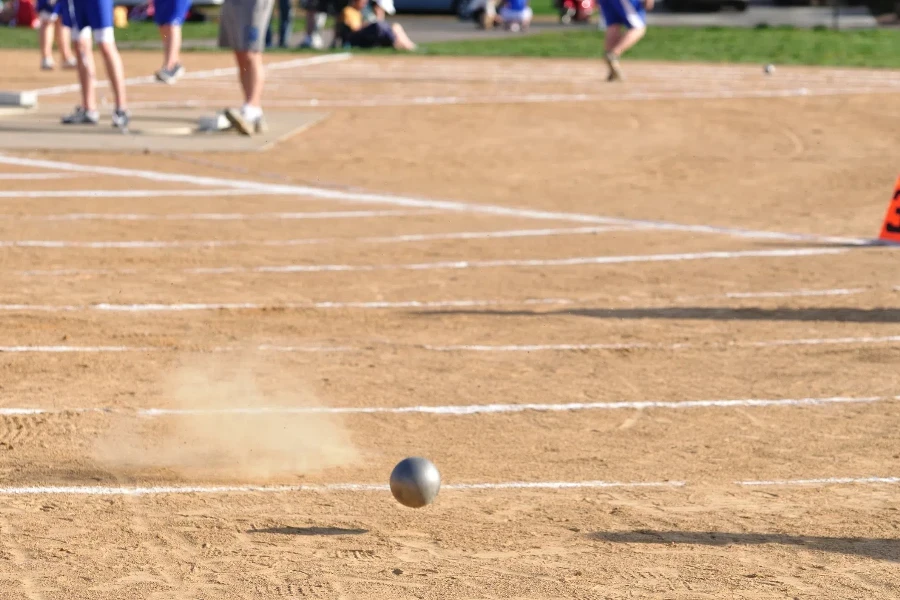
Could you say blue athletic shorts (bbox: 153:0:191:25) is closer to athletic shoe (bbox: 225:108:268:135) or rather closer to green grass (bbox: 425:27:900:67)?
athletic shoe (bbox: 225:108:268:135)

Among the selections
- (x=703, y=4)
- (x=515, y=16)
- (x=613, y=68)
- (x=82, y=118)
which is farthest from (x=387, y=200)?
(x=703, y=4)

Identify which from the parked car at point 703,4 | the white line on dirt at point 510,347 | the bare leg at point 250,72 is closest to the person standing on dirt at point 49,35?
the bare leg at point 250,72

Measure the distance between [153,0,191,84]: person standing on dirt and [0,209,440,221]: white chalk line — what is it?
7138 mm

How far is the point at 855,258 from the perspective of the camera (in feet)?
33.1

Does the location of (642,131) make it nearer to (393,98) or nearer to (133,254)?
(393,98)

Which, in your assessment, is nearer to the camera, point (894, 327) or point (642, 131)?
point (894, 327)

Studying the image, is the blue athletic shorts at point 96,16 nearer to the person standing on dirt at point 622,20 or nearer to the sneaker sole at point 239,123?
the sneaker sole at point 239,123

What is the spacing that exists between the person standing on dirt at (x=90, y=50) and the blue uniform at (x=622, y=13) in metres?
7.60

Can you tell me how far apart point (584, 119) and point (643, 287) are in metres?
8.47

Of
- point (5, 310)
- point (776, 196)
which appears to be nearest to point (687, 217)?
point (776, 196)

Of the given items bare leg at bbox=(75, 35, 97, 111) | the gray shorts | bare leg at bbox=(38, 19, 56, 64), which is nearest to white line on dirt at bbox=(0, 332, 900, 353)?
the gray shorts

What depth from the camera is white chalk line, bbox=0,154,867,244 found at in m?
11.1

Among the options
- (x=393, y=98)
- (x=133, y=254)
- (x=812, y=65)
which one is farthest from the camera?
(x=812, y=65)

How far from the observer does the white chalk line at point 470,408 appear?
21.7 ft
